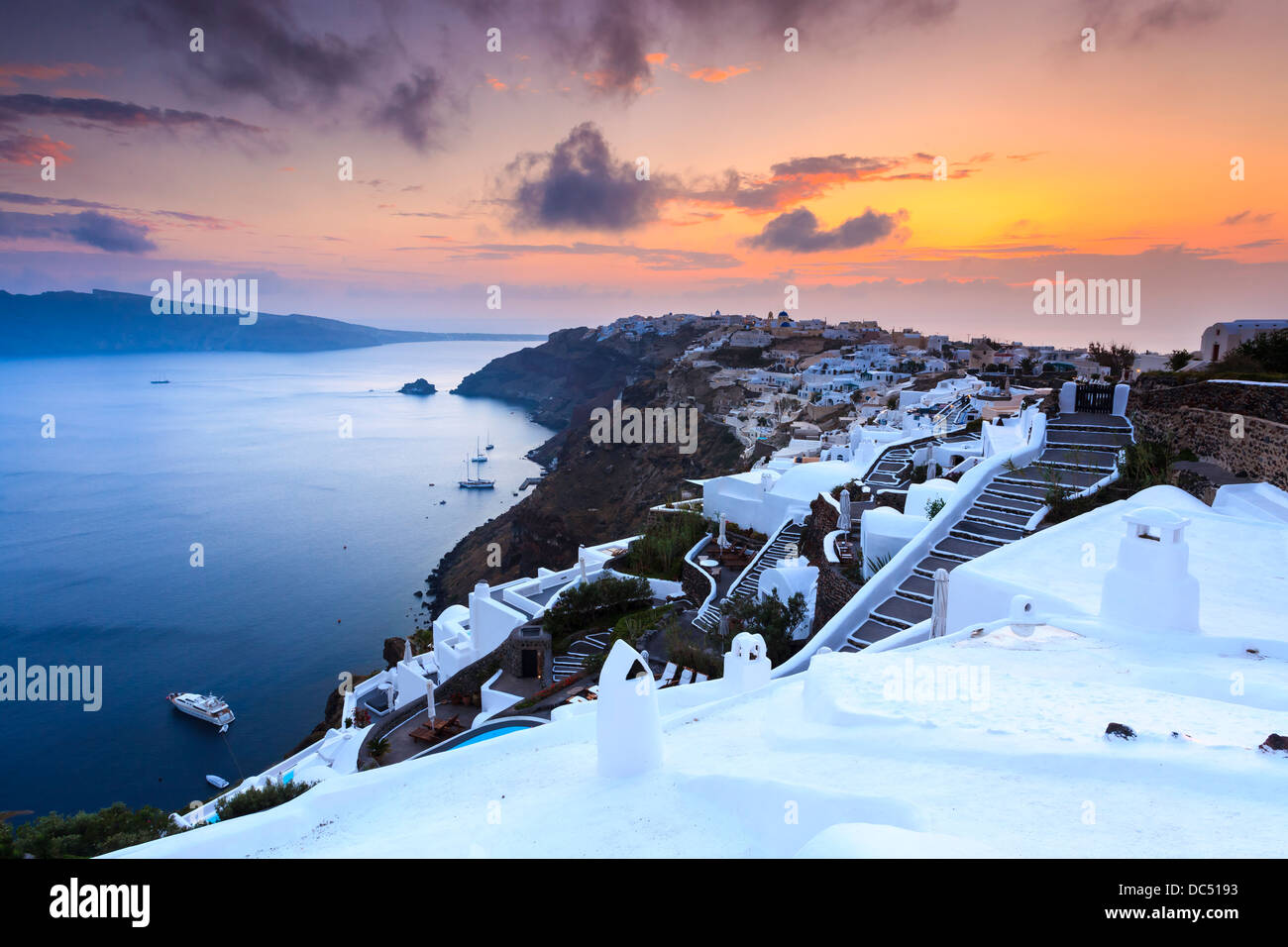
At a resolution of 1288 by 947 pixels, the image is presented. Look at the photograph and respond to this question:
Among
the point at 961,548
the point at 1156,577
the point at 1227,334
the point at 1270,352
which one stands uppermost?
the point at 1227,334

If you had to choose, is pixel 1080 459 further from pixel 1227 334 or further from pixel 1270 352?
pixel 1227 334

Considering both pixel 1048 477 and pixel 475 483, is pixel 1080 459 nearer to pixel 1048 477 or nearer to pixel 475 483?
pixel 1048 477

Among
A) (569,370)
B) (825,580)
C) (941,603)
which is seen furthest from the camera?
(569,370)

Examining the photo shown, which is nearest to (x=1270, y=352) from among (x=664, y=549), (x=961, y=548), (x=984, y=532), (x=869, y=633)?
(x=984, y=532)

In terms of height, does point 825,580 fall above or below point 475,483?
above

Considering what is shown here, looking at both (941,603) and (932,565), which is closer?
(941,603)

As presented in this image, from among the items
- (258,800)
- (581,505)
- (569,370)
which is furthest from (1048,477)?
(569,370)

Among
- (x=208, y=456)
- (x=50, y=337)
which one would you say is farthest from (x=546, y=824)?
(x=50, y=337)

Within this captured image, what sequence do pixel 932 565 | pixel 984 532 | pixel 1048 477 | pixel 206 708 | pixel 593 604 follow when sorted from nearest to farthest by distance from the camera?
1. pixel 932 565
2. pixel 984 532
3. pixel 1048 477
4. pixel 593 604
5. pixel 206 708
